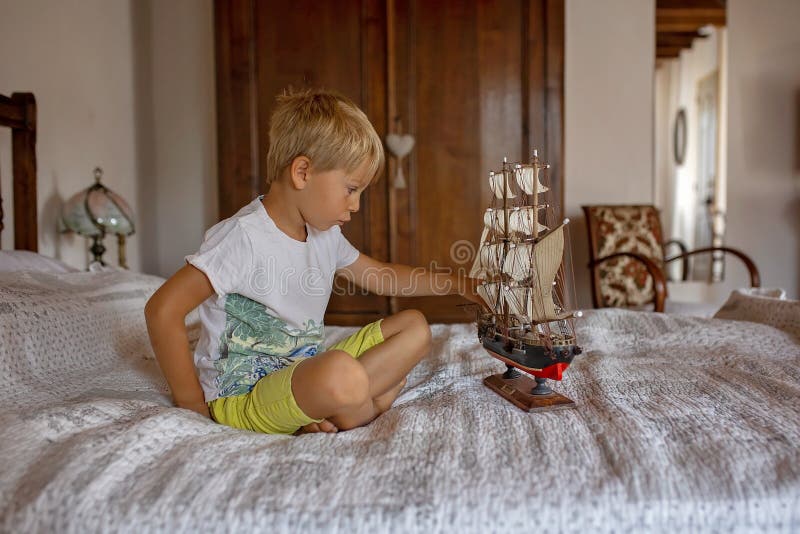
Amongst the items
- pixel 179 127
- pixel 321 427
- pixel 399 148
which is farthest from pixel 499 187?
pixel 179 127

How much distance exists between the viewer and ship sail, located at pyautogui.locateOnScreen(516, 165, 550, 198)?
4.09 feet

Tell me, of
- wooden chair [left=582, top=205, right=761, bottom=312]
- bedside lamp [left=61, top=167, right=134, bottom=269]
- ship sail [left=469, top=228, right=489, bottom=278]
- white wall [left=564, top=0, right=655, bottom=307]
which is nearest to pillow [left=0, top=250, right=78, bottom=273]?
bedside lamp [left=61, top=167, right=134, bottom=269]

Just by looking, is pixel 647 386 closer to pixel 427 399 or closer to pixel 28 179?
pixel 427 399

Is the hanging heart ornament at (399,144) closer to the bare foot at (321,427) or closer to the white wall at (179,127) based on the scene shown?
the white wall at (179,127)

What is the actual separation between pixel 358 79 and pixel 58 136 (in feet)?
4.70

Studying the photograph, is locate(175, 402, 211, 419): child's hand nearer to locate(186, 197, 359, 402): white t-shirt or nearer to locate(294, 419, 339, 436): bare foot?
locate(186, 197, 359, 402): white t-shirt

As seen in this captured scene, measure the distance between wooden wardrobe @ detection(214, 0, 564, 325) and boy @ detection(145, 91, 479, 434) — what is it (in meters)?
1.84

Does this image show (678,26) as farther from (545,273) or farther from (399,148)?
(545,273)

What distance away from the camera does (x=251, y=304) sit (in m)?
1.33

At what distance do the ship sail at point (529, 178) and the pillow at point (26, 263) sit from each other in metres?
1.28

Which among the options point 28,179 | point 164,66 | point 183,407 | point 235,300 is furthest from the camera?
point 164,66

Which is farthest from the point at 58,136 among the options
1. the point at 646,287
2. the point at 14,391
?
the point at 646,287

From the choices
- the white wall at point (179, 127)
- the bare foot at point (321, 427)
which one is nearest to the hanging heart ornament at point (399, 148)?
the white wall at point (179, 127)

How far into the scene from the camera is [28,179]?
2.02m
